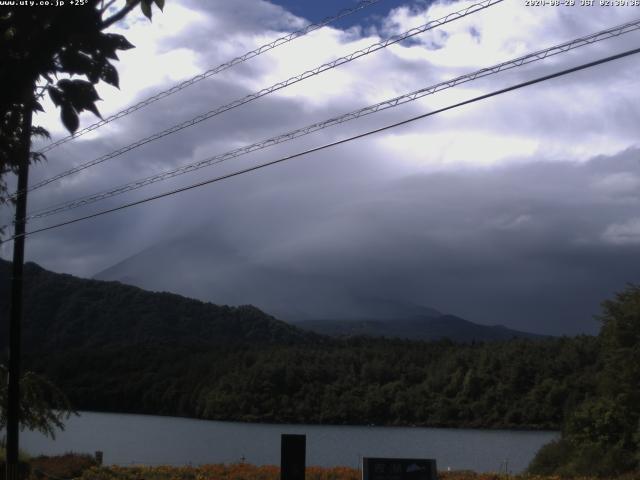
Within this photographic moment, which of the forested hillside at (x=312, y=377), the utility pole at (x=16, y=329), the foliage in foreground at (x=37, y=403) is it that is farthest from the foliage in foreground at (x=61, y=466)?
the forested hillside at (x=312, y=377)

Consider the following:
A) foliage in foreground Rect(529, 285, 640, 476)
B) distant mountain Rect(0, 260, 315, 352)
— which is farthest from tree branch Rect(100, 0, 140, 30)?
distant mountain Rect(0, 260, 315, 352)

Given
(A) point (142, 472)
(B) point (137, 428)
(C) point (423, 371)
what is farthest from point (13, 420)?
(C) point (423, 371)

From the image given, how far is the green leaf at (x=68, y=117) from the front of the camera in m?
4.62

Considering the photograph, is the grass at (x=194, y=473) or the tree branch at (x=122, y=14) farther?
the grass at (x=194, y=473)

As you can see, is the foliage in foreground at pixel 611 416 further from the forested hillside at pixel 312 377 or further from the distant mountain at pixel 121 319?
the distant mountain at pixel 121 319

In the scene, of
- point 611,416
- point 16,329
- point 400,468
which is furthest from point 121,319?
point 400,468

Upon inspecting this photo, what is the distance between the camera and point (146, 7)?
484 cm

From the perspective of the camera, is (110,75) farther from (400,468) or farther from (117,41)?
(400,468)

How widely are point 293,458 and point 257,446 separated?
79.1 ft

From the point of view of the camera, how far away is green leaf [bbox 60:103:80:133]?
4625 millimetres

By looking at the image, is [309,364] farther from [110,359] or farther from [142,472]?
[142,472]

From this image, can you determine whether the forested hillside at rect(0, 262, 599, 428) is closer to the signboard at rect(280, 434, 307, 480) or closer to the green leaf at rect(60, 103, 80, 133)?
the signboard at rect(280, 434, 307, 480)

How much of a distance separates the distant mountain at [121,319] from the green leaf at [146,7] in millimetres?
57189

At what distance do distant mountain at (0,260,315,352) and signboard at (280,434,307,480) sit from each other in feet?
Answer: 164
